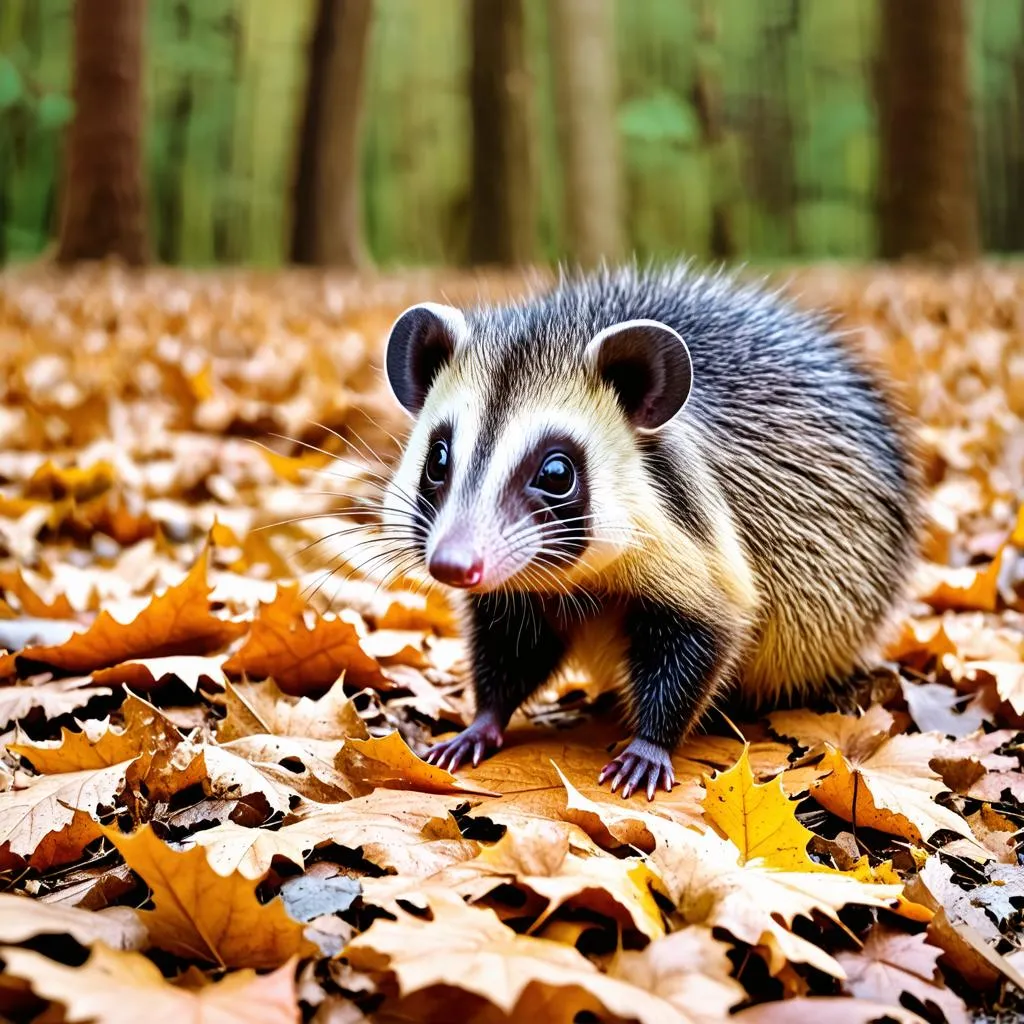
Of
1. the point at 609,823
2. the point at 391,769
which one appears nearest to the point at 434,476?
the point at 391,769

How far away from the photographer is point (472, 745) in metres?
2.83

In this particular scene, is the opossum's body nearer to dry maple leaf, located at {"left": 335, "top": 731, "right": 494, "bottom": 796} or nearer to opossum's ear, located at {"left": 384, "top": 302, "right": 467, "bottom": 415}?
opossum's ear, located at {"left": 384, "top": 302, "right": 467, "bottom": 415}

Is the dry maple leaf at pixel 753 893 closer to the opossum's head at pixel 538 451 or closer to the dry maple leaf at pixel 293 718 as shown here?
the opossum's head at pixel 538 451

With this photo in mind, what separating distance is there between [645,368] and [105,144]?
12668mm

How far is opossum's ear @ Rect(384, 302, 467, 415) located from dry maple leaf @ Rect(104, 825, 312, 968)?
1396 millimetres

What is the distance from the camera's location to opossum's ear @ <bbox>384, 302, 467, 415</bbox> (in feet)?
9.41

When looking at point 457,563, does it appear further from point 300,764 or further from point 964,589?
point 964,589

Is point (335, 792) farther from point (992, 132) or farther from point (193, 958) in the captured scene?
point (992, 132)

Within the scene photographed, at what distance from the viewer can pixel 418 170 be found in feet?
98.5

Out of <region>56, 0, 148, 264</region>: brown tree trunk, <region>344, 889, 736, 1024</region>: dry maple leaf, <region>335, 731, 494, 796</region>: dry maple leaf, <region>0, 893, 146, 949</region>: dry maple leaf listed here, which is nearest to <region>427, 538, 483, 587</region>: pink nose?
<region>335, 731, 494, 796</region>: dry maple leaf

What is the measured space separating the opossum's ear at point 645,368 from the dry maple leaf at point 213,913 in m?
1.33

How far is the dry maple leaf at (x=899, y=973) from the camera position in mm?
1837

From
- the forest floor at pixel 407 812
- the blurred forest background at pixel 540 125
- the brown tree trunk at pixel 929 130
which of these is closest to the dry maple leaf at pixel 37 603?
the forest floor at pixel 407 812

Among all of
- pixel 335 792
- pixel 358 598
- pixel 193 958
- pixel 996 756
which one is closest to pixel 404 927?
pixel 193 958
